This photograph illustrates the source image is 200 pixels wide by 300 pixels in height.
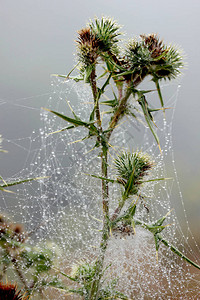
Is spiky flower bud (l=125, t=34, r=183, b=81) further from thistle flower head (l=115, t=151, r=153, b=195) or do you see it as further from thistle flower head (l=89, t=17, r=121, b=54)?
thistle flower head (l=115, t=151, r=153, b=195)

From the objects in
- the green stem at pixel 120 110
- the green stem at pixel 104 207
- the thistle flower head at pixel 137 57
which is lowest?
the green stem at pixel 104 207

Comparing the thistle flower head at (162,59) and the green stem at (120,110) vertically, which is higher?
the thistle flower head at (162,59)

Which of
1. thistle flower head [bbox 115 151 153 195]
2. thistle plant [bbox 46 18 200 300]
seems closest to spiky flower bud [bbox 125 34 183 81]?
thistle plant [bbox 46 18 200 300]

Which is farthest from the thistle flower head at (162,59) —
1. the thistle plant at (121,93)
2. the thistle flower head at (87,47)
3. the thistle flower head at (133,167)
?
the thistle flower head at (133,167)

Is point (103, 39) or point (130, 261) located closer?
point (103, 39)

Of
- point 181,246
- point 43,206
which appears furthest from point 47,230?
point 181,246

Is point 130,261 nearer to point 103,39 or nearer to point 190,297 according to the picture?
point 190,297

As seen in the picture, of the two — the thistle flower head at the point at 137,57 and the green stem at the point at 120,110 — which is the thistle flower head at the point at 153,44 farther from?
the green stem at the point at 120,110

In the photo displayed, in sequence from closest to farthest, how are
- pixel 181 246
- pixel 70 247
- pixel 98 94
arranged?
pixel 98 94 → pixel 70 247 → pixel 181 246
